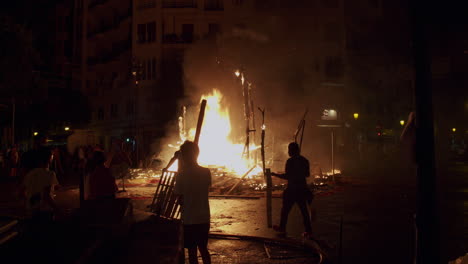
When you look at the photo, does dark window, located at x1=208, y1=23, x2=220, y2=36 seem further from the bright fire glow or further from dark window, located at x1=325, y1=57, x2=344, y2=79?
the bright fire glow

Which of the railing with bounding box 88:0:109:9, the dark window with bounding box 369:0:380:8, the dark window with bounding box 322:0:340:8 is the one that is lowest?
the dark window with bounding box 322:0:340:8

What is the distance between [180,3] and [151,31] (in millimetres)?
3580

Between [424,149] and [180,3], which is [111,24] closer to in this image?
[180,3]

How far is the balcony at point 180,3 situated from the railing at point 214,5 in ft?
3.77

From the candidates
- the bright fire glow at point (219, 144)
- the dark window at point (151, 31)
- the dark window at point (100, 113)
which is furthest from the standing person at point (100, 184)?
the dark window at point (100, 113)

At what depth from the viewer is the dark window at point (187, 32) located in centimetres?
3594

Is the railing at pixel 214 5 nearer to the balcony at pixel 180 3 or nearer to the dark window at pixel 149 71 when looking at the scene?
the balcony at pixel 180 3

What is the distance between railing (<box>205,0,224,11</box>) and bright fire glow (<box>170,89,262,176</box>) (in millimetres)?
13345

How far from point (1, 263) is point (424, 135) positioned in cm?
430

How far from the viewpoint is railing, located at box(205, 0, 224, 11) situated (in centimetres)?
3625

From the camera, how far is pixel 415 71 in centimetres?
423

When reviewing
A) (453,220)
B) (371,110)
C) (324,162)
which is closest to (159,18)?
(324,162)

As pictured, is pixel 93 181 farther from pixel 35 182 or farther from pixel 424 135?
pixel 424 135

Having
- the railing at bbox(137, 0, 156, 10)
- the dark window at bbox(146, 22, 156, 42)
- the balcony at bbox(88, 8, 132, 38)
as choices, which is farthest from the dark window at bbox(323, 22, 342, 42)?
the balcony at bbox(88, 8, 132, 38)
